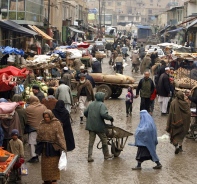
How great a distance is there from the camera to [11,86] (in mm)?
17109

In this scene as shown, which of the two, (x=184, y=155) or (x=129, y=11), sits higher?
(x=129, y=11)

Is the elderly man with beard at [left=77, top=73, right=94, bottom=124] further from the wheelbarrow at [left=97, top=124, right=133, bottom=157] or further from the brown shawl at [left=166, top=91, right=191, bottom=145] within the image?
the wheelbarrow at [left=97, top=124, right=133, bottom=157]

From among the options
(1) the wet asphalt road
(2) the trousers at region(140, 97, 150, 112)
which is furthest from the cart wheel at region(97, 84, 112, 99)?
(1) the wet asphalt road

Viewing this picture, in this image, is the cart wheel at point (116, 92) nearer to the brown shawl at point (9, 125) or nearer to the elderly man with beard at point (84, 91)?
the elderly man with beard at point (84, 91)

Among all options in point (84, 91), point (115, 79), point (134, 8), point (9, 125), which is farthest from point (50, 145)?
point (134, 8)

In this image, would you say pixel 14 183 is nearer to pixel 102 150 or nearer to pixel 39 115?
pixel 39 115

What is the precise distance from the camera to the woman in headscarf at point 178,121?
47.2ft

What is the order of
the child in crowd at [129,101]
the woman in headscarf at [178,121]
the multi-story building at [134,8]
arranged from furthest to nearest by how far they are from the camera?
the multi-story building at [134,8] < the child in crowd at [129,101] < the woman in headscarf at [178,121]

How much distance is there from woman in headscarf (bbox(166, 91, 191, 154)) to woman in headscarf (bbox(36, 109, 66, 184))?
3.91 metres

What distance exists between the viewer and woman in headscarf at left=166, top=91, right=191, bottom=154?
47.2 feet

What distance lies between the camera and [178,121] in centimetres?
1437

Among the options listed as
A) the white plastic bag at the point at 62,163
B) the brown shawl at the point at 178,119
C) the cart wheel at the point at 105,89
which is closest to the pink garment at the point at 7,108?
the white plastic bag at the point at 62,163

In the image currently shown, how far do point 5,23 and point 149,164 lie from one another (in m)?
18.2

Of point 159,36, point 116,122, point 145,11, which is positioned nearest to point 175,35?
point 159,36
